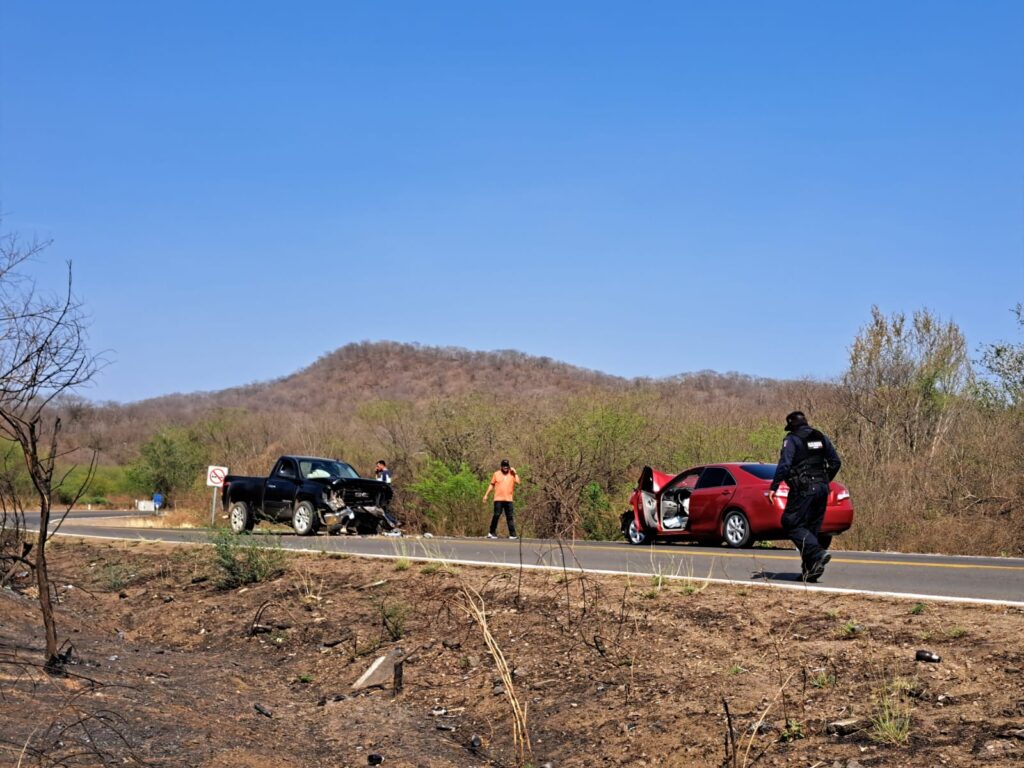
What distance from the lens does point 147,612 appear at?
1625 centimetres

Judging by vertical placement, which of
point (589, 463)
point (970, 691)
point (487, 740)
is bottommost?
point (487, 740)

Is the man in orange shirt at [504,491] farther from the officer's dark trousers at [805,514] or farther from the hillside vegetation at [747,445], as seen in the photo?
the officer's dark trousers at [805,514]

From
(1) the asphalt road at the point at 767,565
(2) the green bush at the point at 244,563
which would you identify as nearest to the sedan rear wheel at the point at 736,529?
(1) the asphalt road at the point at 767,565

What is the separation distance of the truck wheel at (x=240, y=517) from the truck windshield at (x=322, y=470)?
192 cm

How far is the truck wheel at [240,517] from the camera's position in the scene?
2792cm

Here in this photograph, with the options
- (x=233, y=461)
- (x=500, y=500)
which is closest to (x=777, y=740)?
(x=500, y=500)

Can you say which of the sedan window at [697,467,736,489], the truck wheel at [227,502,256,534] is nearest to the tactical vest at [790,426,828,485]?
the sedan window at [697,467,736,489]

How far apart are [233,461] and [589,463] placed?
30.7 meters

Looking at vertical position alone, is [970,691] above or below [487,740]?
above

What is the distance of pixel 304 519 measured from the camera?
1037 inches

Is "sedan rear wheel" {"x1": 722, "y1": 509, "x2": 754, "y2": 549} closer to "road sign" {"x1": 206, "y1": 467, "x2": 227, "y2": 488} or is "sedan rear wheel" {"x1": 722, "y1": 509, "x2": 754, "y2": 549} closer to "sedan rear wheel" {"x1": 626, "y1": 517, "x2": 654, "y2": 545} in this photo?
"sedan rear wheel" {"x1": 626, "y1": 517, "x2": 654, "y2": 545}

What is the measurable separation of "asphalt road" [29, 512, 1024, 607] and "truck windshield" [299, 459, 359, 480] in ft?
14.4

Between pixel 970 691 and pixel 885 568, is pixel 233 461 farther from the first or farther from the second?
pixel 970 691

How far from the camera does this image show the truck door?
26750mm
